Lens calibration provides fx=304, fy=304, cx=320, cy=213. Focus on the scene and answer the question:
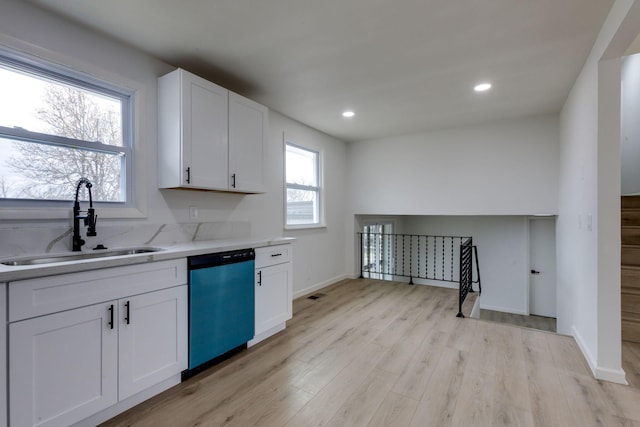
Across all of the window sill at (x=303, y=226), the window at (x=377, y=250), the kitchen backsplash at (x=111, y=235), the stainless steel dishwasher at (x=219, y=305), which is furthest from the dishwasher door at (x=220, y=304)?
the window at (x=377, y=250)

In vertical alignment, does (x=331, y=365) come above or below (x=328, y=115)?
below

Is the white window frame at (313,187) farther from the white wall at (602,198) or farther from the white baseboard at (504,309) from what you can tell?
the white baseboard at (504,309)

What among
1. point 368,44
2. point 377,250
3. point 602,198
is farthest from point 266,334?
point 377,250

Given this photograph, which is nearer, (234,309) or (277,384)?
(277,384)

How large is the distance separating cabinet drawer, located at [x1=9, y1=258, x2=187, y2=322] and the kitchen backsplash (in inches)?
22.7

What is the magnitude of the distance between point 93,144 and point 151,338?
4.92 ft

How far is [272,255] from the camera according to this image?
300 cm

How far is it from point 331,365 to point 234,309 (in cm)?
92

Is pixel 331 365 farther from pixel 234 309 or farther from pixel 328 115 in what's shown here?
pixel 328 115

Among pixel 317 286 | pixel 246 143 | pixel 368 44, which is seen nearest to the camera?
pixel 368 44

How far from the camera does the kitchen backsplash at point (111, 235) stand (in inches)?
74.2

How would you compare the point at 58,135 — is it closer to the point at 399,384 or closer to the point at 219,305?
the point at 219,305

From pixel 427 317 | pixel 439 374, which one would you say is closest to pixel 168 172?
pixel 439 374

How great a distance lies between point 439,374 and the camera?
92.2 inches
